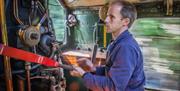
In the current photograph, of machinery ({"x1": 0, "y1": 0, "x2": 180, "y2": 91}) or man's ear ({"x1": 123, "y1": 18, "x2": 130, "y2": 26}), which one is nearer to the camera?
man's ear ({"x1": 123, "y1": 18, "x2": 130, "y2": 26})

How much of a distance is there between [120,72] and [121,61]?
8 cm

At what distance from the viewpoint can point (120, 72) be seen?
158cm

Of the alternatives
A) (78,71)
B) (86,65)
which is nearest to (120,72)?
(78,71)

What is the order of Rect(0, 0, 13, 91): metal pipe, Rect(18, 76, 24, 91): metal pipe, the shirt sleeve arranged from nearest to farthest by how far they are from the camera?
1. the shirt sleeve
2. Rect(0, 0, 13, 91): metal pipe
3. Rect(18, 76, 24, 91): metal pipe

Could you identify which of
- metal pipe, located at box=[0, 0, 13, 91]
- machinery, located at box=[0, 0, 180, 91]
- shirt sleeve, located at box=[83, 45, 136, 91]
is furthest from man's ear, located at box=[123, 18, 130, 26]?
metal pipe, located at box=[0, 0, 13, 91]

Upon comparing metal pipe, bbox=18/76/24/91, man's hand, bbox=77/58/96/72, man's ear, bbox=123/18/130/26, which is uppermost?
man's ear, bbox=123/18/130/26

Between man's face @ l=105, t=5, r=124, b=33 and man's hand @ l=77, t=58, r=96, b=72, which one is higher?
man's face @ l=105, t=5, r=124, b=33

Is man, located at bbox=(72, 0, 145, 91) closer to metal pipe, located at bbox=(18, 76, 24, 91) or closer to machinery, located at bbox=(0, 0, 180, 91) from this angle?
machinery, located at bbox=(0, 0, 180, 91)

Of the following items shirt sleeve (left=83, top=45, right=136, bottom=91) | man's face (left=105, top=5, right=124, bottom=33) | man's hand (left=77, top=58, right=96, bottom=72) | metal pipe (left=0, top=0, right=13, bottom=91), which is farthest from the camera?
man's hand (left=77, top=58, right=96, bottom=72)

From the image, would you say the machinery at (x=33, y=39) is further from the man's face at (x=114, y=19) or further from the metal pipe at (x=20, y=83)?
the man's face at (x=114, y=19)

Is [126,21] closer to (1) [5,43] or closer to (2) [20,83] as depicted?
(1) [5,43]

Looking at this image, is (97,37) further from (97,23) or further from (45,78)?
(45,78)

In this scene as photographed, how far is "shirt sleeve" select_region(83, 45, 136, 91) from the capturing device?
1.58 metres

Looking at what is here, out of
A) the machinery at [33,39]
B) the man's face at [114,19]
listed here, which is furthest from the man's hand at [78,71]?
the man's face at [114,19]
